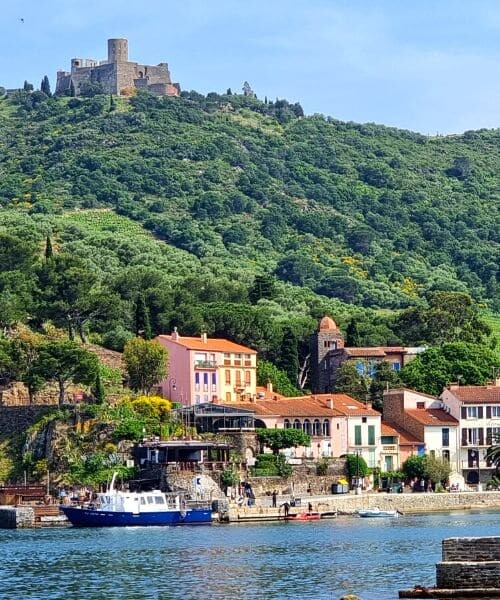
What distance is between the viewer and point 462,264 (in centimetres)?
19838

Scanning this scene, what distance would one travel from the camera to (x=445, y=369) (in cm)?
12669

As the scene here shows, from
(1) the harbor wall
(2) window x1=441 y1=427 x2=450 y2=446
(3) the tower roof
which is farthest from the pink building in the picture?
(1) the harbor wall

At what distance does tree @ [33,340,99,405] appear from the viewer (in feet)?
352

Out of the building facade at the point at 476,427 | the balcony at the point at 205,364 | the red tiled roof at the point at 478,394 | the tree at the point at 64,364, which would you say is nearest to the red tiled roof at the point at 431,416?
the building facade at the point at 476,427

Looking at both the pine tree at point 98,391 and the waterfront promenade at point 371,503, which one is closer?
the waterfront promenade at point 371,503

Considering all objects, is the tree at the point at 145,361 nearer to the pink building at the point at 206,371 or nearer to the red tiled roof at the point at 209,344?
the pink building at the point at 206,371

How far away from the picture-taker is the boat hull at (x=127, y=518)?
94688mm

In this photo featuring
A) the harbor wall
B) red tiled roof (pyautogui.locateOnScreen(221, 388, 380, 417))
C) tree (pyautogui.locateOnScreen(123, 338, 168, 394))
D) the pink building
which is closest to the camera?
the harbor wall

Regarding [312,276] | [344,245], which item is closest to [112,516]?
[312,276]

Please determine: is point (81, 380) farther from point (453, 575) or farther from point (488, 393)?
point (453, 575)

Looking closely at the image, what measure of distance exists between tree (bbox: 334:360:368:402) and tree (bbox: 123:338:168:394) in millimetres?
16938

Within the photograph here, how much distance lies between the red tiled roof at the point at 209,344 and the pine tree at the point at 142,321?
3.52 meters

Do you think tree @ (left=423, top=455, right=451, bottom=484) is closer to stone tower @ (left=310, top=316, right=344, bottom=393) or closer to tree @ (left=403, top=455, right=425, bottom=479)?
tree @ (left=403, top=455, right=425, bottom=479)

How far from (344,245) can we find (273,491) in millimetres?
93124
